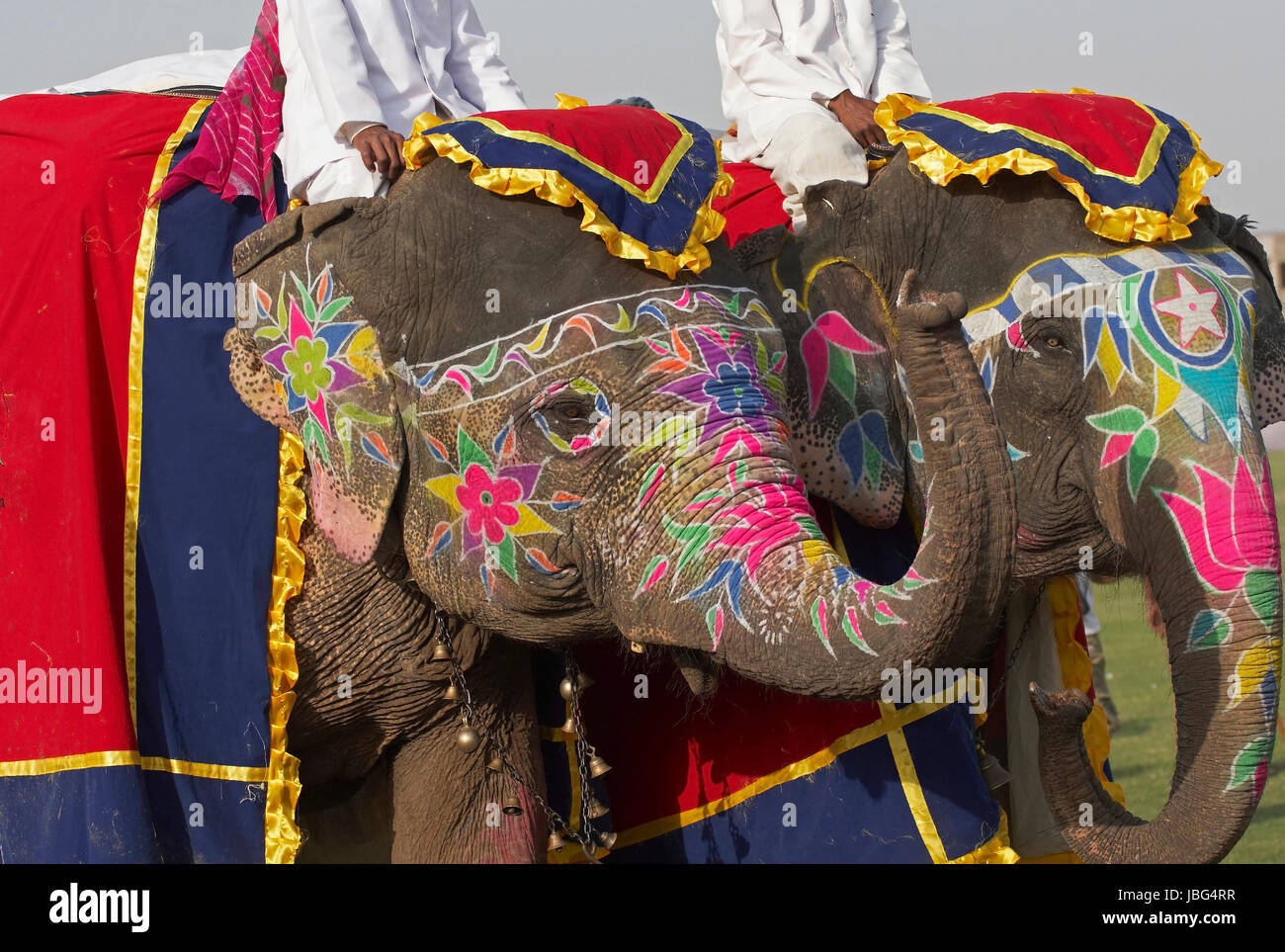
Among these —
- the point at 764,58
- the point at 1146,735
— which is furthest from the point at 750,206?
the point at 1146,735

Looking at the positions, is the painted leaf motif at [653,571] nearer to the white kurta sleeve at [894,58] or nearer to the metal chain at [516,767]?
the metal chain at [516,767]

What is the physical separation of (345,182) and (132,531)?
33.6 inches

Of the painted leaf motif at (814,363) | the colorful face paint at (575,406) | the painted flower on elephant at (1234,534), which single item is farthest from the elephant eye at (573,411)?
the painted flower on elephant at (1234,534)

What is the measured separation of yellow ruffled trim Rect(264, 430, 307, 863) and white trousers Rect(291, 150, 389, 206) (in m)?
0.49

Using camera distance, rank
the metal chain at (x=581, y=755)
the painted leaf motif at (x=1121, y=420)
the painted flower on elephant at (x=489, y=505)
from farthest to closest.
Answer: the metal chain at (x=581, y=755), the painted leaf motif at (x=1121, y=420), the painted flower on elephant at (x=489, y=505)

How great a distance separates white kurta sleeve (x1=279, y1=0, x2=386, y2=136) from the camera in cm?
410

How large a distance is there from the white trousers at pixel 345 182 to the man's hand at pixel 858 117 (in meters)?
1.14

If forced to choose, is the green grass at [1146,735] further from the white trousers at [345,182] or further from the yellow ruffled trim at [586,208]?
the white trousers at [345,182]

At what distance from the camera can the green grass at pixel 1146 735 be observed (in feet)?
21.1

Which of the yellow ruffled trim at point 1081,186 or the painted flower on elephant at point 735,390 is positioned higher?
the yellow ruffled trim at point 1081,186

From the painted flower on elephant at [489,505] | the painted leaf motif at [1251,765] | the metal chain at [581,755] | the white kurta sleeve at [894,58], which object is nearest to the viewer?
the painted flower on elephant at [489,505]

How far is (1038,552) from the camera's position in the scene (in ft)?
13.8

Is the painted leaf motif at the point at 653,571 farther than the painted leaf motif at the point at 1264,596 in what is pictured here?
No

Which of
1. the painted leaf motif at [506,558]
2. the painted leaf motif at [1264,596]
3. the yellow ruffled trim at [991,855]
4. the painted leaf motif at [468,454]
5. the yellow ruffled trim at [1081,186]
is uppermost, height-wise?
the yellow ruffled trim at [1081,186]
